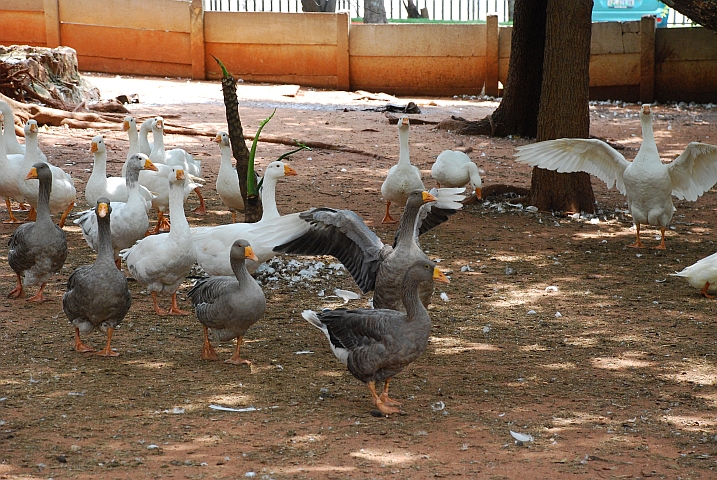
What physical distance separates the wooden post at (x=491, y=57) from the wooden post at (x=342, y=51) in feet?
11.1

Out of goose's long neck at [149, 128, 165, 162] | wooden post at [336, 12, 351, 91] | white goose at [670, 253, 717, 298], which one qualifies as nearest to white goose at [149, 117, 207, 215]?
goose's long neck at [149, 128, 165, 162]

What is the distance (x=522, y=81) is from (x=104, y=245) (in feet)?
31.2

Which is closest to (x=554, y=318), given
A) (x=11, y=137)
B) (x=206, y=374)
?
(x=206, y=374)

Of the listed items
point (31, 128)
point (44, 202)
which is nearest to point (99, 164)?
point (31, 128)

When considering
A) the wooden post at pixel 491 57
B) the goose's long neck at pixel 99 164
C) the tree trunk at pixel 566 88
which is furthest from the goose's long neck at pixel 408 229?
the wooden post at pixel 491 57

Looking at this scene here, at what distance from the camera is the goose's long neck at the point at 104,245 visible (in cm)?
537

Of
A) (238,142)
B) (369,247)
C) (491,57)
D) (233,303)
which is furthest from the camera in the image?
(491,57)

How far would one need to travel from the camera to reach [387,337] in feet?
14.6

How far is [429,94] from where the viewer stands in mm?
20250

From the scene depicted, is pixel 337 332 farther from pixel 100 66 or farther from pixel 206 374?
pixel 100 66

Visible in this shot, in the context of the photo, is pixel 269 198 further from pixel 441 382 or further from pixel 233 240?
pixel 441 382

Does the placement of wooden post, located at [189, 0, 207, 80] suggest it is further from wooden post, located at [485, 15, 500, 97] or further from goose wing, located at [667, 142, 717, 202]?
goose wing, located at [667, 142, 717, 202]

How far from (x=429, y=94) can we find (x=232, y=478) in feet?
56.9

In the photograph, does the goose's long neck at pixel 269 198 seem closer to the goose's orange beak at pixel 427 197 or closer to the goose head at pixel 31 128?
the goose's orange beak at pixel 427 197
